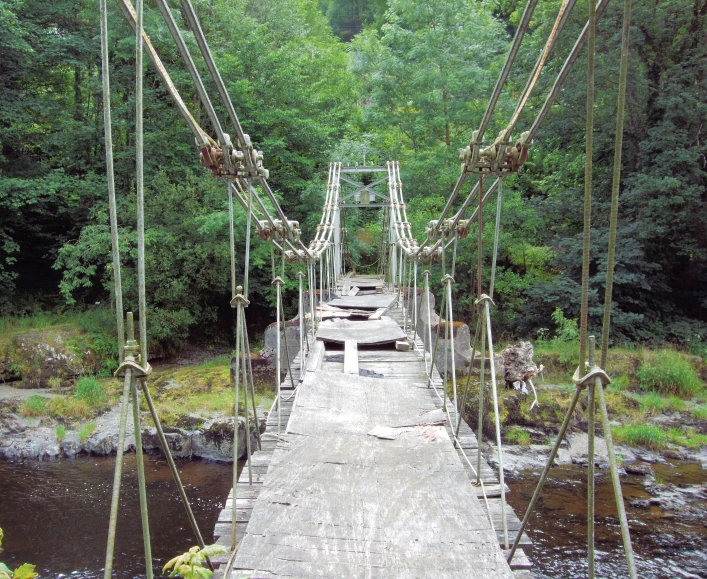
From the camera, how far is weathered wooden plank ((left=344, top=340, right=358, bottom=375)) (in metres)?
3.12

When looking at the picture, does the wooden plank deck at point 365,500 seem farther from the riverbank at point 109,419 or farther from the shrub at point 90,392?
the shrub at point 90,392

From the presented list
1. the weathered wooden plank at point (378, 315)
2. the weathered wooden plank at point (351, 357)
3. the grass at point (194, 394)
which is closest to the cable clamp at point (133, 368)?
the weathered wooden plank at point (351, 357)

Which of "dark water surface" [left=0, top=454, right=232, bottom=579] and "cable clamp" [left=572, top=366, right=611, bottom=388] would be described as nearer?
"cable clamp" [left=572, top=366, right=611, bottom=388]

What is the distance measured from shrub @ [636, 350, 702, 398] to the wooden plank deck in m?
6.07

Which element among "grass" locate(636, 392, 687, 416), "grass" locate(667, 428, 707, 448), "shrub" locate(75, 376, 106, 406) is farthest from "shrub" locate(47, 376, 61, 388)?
"grass" locate(667, 428, 707, 448)

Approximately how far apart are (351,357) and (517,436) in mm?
4033

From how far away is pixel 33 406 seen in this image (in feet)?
23.2

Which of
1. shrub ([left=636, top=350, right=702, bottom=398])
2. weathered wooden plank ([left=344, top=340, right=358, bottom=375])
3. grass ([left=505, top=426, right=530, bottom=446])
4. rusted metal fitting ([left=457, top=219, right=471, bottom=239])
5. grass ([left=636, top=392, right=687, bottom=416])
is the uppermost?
rusted metal fitting ([left=457, top=219, right=471, bottom=239])

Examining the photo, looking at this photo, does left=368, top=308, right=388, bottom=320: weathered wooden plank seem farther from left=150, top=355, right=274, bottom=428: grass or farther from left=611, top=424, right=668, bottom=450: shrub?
left=611, top=424, right=668, bottom=450: shrub

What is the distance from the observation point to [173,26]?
58.7 inches

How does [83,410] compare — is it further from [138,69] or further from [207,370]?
[138,69]

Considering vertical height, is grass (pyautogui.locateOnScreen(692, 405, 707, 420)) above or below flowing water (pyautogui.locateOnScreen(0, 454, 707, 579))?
above

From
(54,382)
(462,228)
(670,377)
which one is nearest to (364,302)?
(462,228)


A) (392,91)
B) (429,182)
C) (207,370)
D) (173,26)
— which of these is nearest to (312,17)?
(392,91)
